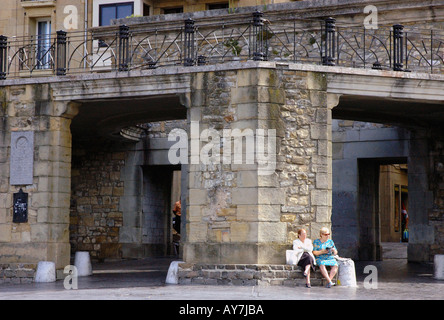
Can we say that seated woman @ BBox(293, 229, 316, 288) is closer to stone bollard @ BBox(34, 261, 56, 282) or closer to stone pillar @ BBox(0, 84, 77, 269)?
stone bollard @ BBox(34, 261, 56, 282)

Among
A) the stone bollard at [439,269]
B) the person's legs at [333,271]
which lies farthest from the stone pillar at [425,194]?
the person's legs at [333,271]

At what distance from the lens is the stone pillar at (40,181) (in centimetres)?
1753

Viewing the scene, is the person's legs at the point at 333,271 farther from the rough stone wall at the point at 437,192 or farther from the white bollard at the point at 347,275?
the rough stone wall at the point at 437,192

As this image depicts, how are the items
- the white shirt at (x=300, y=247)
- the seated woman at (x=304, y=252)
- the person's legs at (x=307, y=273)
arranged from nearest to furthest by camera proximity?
the person's legs at (x=307, y=273), the seated woman at (x=304, y=252), the white shirt at (x=300, y=247)

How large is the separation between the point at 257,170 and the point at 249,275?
202 cm

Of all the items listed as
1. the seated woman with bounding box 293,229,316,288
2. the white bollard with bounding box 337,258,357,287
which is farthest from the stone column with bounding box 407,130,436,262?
the seated woman with bounding box 293,229,316,288

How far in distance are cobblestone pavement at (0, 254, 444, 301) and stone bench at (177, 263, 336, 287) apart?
0.83 feet

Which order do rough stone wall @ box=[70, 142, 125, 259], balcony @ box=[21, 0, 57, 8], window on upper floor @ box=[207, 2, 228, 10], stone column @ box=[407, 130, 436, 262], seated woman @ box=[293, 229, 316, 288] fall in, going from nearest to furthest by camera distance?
1. seated woman @ box=[293, 229, 316, 288]
2. stone column @ box=[407, 130, 436, 262]
3. rough stone wall @ box=[70, 142, 125, 259]
4. window on upper floor @ box=[207, 2, 228, 10]
5. balcony @ box=[21, 0, 57, 8]

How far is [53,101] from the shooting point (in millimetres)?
17688

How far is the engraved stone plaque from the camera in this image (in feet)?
58.1

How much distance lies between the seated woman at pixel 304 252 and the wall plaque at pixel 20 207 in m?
6.02
